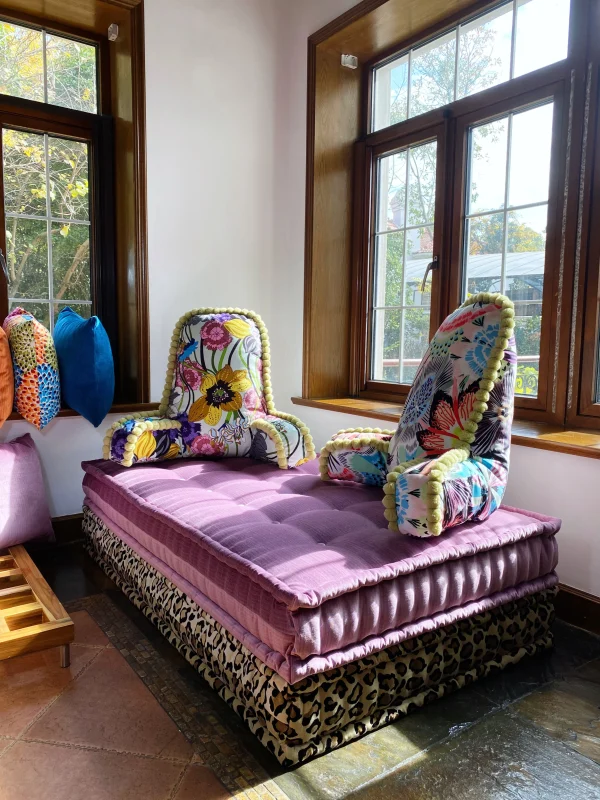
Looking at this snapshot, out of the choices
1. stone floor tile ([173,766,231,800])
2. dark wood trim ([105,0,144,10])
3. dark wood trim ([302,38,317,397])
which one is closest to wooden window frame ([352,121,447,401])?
dark wood trim ([302,38,317,397])

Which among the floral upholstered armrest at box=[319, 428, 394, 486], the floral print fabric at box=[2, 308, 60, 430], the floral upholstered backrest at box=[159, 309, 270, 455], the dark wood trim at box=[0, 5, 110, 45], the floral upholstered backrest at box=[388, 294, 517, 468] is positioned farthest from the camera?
→ the dark wood trim at box=[0, 5, 110, 45]

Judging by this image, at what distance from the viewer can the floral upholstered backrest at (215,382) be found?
2.55 meters

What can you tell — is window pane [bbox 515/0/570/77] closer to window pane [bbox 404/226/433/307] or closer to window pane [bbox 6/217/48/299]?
window pane [bbox 404/226/433/307]

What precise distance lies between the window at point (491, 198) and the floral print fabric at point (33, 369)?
1610 mm

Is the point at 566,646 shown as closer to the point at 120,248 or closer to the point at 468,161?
the point at 468,161

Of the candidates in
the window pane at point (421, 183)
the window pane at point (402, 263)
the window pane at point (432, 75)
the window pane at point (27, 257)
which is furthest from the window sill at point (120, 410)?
the window pane at point (432, 75)

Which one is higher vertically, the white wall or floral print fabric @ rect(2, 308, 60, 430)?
the white wall

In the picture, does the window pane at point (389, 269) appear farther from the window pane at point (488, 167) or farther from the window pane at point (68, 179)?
the window pane at point (68, 179)

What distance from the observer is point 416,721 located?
151 cm

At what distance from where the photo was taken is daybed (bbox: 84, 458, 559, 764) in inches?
53.1

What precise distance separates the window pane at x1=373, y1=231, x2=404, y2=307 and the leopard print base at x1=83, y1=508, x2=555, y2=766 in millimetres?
1760

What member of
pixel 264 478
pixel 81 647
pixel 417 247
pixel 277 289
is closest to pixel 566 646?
pixel 264 478

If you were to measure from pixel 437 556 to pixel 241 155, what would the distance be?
2.45 meters

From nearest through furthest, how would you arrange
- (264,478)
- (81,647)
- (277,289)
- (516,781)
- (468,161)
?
(516,781) < (81,647) < (264,478) < (468,161) < (277,289)
